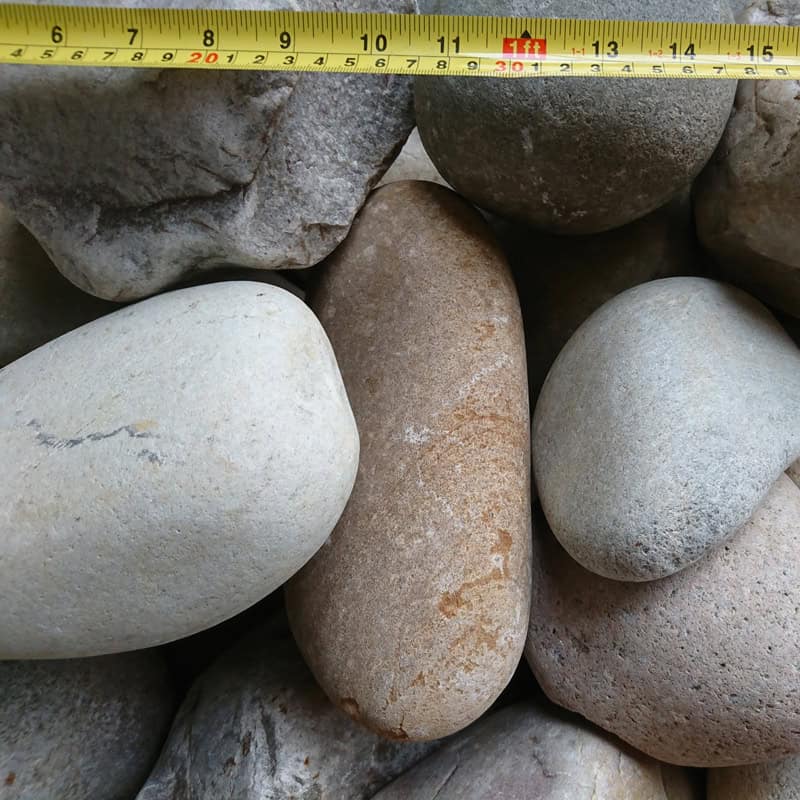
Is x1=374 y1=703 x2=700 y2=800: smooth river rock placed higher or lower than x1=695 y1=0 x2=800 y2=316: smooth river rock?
lower

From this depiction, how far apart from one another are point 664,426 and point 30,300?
1012 millimetres

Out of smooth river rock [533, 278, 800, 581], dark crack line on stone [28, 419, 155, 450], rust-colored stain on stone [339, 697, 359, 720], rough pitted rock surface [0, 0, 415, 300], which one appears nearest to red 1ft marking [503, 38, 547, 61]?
rough pitted rock surface [0, 0, 415, 300]

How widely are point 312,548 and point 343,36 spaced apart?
667mm

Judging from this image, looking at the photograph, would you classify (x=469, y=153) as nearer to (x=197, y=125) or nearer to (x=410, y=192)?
(x=410, y=192)

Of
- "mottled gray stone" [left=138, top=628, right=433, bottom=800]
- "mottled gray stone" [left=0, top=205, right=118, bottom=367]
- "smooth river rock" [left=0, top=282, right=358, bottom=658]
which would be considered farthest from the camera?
"mottled gray stone" [left=0, top=205, right=118, bottom=367]

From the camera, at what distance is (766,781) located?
3.91 ft

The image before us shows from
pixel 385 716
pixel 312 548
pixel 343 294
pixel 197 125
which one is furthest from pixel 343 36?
pixel 385 716

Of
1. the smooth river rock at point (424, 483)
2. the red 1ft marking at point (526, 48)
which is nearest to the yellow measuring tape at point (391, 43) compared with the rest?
the red 1ft marking at point (526, 48)

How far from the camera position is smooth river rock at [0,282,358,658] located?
36.8 inches

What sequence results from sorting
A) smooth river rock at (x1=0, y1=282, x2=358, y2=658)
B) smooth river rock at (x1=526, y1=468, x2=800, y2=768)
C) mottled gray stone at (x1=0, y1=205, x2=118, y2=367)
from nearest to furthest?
smooth river rock at (x1=0, y1=282, x2=358, y2=658) < smooth river rock at (x1=526, y1=468, x2=800, y2=768) < mottled gray stone at (x1=0, y1=205, x2=118, y2=367)

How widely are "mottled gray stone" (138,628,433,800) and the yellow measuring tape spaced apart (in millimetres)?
883

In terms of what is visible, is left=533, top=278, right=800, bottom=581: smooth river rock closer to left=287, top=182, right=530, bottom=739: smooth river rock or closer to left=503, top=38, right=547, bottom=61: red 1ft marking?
left=287, top=182, right=530, bottom=739: smooth river rock

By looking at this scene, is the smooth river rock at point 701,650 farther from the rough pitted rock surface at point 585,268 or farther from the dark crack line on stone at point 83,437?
the dark crack line on stone at point 83,437

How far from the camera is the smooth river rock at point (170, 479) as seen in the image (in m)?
0.93
